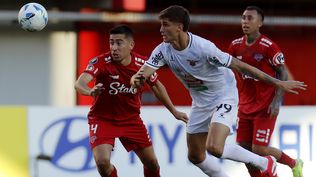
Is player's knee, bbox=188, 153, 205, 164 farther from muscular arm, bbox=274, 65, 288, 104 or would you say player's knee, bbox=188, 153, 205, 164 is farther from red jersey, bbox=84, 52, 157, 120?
muscular arm, bbox=274, 65, 288, 104

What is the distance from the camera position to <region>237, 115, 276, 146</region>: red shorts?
10.1 meters

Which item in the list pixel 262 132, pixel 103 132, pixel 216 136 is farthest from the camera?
pixel 262 132

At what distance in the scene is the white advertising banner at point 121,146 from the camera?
11695 millimetres

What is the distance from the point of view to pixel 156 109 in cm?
1209

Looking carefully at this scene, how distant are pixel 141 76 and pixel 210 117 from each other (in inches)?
43.1

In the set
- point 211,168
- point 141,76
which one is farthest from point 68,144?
point 141,76

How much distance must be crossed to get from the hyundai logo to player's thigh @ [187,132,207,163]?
263 cm

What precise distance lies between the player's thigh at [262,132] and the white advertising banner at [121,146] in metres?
1.81

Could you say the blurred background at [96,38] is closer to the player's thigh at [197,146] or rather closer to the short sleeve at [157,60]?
the player's thigh at [197,146]

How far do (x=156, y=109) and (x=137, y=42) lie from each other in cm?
708

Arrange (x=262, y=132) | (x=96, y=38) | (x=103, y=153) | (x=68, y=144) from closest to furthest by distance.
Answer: (x=103, y=153), (x=262, y=132), (x=68, y=144), (x=96, y=38)

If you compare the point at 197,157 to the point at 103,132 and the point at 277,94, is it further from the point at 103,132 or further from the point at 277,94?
the point at 277,94

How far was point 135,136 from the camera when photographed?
9430 millimetres

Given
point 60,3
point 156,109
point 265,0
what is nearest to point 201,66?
point 156,109
